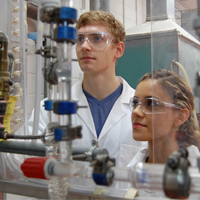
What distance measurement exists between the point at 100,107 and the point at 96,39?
36 cm

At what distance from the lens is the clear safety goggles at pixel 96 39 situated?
131 centimetres

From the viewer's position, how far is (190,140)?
0.84 metres

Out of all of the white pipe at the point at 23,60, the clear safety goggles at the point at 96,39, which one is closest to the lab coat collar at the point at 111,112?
the clear safety goggles at the point at 96,39

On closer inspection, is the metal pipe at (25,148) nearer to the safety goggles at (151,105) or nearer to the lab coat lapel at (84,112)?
the safety goggles at (151,105)

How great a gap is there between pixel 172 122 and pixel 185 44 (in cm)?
27

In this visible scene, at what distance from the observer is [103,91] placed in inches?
57.7

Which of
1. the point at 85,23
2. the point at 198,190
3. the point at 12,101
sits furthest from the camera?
the point at 85,23

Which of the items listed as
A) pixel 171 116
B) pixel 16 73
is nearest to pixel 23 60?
pixel 16 73

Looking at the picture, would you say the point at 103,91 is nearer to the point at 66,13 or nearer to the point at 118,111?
the point at 118,111

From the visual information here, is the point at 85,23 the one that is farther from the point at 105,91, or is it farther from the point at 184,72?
the point at 184,72

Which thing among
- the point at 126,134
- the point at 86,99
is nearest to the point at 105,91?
the point at 86,99

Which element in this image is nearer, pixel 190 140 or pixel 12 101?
pixel 190 140

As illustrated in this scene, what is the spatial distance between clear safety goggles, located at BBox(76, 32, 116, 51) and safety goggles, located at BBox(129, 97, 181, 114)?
0.48 m

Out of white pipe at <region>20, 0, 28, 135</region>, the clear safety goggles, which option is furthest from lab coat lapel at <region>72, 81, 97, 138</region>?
white pipe at <region>20, 0, 28, 135</region>
